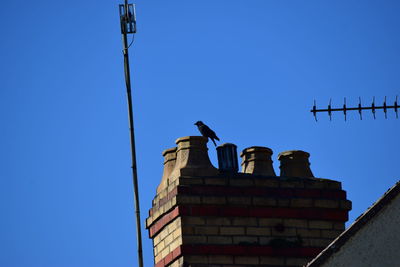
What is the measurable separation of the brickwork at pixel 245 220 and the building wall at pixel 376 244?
107 inches

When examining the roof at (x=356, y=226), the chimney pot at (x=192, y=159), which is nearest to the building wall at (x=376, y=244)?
the roof at (x=356, y=226)

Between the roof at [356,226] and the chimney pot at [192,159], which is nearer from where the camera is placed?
the roof at [356,226]

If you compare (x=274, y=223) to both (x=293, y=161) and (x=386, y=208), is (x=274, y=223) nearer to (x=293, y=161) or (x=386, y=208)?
(x=293, y=161)

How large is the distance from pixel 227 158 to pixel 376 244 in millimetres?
3974

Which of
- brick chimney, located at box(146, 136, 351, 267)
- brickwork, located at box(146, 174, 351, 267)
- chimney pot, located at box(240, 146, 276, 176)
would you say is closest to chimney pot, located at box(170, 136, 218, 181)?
brick chimney, located at box(146, 136, 351, 267)

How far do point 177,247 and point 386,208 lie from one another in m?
3.19

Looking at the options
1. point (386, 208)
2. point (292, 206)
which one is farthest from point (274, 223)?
point (386, 208)

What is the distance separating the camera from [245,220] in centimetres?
1437

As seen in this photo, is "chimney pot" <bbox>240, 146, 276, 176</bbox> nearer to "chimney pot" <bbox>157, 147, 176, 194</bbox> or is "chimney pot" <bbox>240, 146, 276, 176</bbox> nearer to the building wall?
"chimney pot" <bbox>157, 147, 176, 194</bbox>

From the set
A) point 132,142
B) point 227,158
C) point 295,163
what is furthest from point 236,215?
point 132,142

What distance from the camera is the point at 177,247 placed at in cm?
1411

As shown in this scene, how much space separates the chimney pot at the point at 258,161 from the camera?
1519cm

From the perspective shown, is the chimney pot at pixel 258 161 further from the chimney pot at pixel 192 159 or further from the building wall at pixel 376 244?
the building wall at pixel 376 244

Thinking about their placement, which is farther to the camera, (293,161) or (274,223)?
(293,161)
